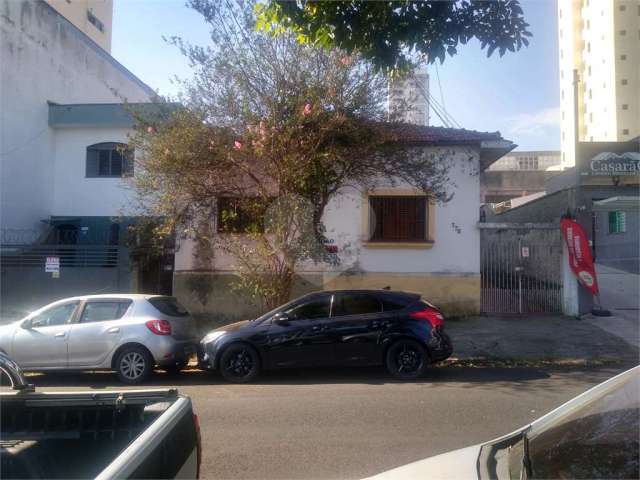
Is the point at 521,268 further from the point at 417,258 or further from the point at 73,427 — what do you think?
the point at 73,427

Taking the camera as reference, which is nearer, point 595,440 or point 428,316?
point 595,440

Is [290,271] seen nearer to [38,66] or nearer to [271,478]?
[271,478]

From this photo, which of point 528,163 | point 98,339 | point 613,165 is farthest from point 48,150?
→ point 528,163

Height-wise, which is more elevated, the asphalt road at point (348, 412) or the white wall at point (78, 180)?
the white wall at point (78, 180)

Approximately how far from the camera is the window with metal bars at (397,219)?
14594mm

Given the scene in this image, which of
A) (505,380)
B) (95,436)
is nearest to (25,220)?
(505,380)

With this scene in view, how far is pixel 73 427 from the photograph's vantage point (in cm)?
341

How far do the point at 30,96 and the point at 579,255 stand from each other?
55.7 ft

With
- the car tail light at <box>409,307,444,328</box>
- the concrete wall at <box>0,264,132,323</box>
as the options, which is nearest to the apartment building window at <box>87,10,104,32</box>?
the concrete wall at <box>0,264,132,323</box>

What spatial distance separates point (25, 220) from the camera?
18.2 m

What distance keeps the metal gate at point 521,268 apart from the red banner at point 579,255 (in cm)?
46

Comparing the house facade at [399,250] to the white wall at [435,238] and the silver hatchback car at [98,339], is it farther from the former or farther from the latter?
the silver hatchback car at [98,339]

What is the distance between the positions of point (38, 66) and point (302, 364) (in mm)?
15659

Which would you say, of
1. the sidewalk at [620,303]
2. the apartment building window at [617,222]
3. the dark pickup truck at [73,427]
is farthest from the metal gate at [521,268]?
the dark pickup truck at [73,427]
